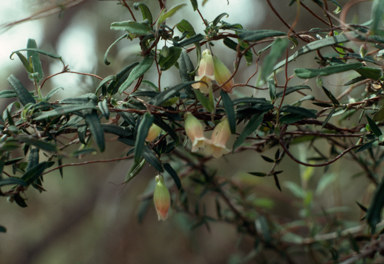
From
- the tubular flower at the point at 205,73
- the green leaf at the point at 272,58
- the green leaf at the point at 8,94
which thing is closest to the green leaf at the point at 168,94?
the tubular flower at the point at 205,73

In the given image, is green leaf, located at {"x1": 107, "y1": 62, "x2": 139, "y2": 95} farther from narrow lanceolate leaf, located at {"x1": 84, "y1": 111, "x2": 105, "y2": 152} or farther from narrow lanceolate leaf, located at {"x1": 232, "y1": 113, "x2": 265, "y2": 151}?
narrow lanceolate leaf, located at {"x1": 232, "y1": 113, "x2": 265, "y2": 151}

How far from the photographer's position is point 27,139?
0.34 metres

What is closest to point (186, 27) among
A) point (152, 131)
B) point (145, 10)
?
point (145, 10)

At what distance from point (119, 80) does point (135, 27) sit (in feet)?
0.29

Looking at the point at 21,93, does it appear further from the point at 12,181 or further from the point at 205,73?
the point at 205,73

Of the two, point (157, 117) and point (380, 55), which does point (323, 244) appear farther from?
point (157, 117)

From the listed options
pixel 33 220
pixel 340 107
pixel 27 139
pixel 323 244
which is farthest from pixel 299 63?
pixel 33 220

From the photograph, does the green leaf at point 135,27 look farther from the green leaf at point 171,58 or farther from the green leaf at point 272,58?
the green leaf at point 272,58

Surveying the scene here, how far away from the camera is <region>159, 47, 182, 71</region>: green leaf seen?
0.42m

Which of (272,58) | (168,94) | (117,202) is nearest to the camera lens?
(272,58)

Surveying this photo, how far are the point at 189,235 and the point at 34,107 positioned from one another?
0.92 metres

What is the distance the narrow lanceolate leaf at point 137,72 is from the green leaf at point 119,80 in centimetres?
2

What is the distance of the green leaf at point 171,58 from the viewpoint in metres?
0.42

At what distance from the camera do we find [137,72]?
1.41 ft
